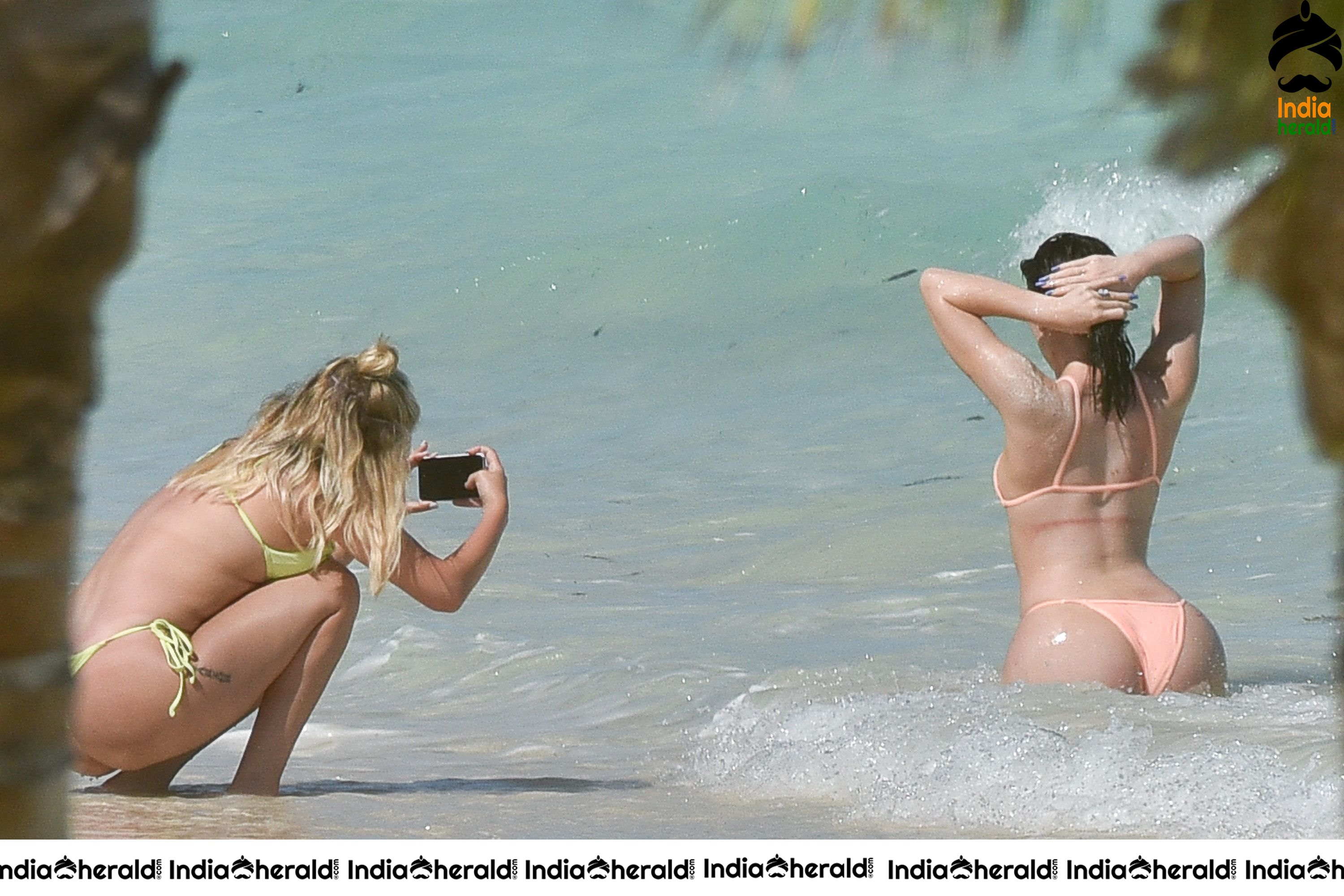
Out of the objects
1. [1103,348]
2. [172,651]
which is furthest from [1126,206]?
[172,651]

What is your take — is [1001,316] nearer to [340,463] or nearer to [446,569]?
[446,569]

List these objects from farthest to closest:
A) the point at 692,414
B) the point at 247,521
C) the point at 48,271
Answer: the point at 692,414, the point at 247,521, the point at 48,271

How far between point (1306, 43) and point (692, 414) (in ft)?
40.8

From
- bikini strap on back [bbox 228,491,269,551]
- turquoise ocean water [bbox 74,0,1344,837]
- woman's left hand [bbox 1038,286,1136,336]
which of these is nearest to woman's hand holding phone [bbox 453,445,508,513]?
bikini strap on back [bbox 228,491,269,551]

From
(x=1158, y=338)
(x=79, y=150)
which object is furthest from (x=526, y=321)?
(x=79, y=150)

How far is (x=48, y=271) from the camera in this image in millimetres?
1691

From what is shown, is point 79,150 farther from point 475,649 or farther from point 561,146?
point 561,146

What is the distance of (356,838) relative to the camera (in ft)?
11.5

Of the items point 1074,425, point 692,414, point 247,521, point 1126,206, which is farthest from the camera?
point 1126,206

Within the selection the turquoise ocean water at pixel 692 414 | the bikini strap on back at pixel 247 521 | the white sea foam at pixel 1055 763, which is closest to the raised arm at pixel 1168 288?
the turquoise ocean water at pixel 692 414

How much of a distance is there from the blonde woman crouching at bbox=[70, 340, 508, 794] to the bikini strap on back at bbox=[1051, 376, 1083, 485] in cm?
153

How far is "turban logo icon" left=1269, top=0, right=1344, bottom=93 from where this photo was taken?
7.34ft

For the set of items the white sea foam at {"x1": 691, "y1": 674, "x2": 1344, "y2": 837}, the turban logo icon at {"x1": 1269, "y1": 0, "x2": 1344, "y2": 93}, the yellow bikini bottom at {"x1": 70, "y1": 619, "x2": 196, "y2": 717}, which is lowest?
the white sea foam at {"x1": 691, "y1": 674, "x2": 1344, "y2": 837}

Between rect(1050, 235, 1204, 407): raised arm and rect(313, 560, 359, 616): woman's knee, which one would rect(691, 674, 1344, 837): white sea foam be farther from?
rect(313, 560, 359, 616): woman's knee
